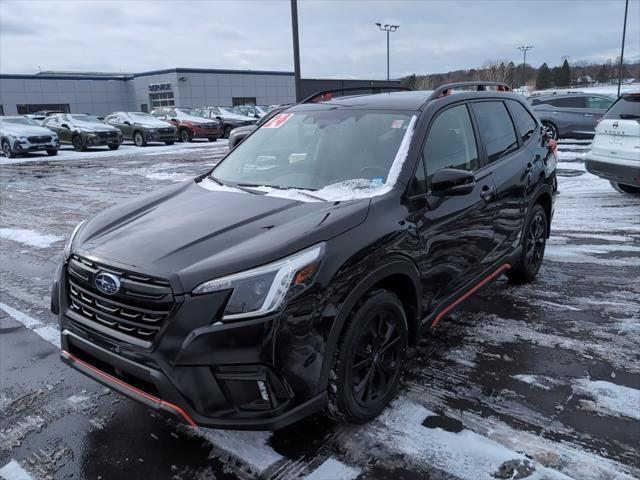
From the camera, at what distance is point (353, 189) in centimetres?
314

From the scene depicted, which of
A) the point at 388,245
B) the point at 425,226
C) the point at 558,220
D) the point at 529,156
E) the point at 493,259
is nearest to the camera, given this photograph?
the point at 388,245

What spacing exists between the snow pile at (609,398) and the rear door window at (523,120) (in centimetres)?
238

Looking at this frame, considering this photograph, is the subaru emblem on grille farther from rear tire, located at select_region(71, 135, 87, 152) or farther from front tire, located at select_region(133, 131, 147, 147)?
front tire, located at select_region(133, 131, 147, 147)

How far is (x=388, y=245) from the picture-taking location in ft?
9.30

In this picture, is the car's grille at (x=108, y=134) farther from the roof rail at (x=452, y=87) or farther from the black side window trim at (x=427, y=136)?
the black side window trim at (x=427, y=136)

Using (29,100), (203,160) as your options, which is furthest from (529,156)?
(29,100)

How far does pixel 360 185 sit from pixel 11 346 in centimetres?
312

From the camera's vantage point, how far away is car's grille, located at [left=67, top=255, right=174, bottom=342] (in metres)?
2.36

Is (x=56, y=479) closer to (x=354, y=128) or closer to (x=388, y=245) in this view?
(x=388, y=245)

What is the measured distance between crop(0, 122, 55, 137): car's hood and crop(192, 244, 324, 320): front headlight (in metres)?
21.5

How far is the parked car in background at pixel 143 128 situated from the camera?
81.4 feet

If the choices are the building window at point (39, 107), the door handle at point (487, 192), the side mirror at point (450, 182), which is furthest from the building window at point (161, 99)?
the side mirror at point (450, 182)

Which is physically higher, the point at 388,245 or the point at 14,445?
the point at 388,245

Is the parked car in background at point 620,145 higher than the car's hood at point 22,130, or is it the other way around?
the car's hood at point 22,130
